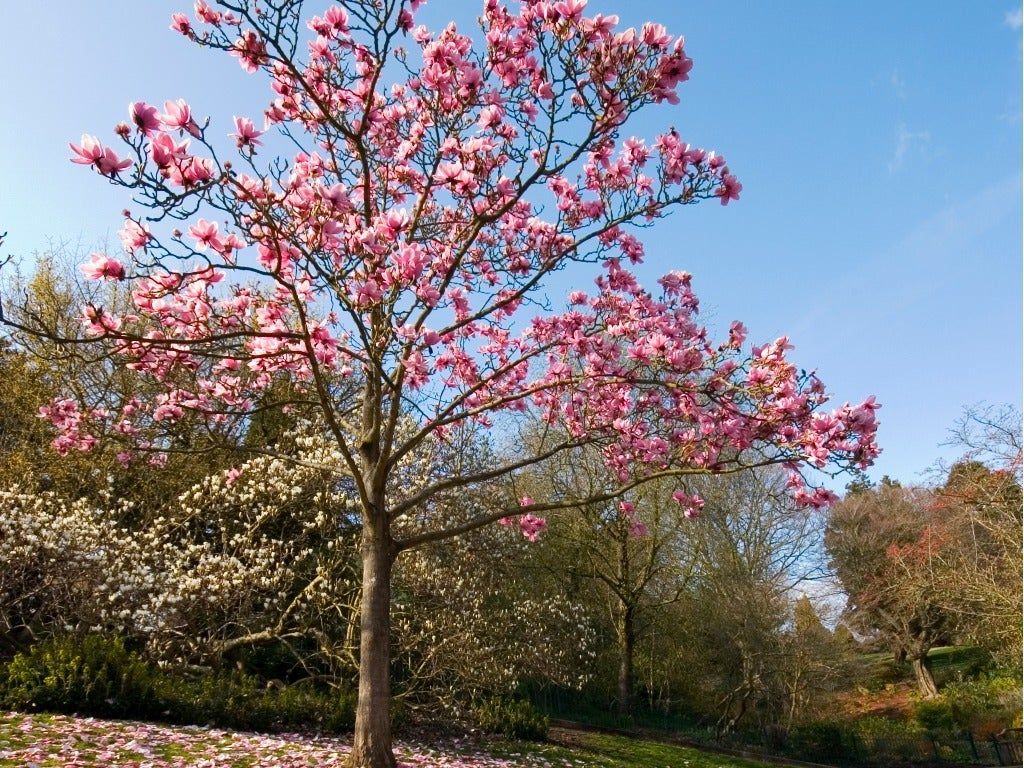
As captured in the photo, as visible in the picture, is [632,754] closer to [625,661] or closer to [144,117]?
[625,661]

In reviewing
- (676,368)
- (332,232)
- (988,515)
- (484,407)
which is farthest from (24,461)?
(988,515)

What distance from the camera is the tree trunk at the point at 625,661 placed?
658 inches

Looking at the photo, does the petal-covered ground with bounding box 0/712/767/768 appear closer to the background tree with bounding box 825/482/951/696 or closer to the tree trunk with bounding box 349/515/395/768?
the tree trunk with bounding box 349/515/395/768

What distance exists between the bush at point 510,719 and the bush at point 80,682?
4.54 meters

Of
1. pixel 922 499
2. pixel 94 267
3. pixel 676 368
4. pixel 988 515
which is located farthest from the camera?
pixel 922 499

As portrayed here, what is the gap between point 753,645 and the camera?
1689 cm

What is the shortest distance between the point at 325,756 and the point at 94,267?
4.85 meters

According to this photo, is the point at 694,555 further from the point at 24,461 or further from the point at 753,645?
the point at 24,461

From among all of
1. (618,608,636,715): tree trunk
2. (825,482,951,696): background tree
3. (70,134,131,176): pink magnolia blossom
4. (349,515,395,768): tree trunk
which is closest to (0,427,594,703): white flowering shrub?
(349,515,395,768): tree trunk

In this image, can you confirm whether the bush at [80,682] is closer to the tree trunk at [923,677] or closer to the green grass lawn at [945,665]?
the green grass lawn at [945,665]

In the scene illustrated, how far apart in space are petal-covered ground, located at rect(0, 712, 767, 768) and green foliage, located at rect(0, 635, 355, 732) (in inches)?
16.1

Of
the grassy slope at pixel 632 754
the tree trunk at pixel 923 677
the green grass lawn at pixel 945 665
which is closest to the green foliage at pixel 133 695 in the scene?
the grassy slope at pixel 632 754

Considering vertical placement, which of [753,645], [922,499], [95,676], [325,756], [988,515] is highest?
[922,499]

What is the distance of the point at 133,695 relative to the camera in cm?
791
